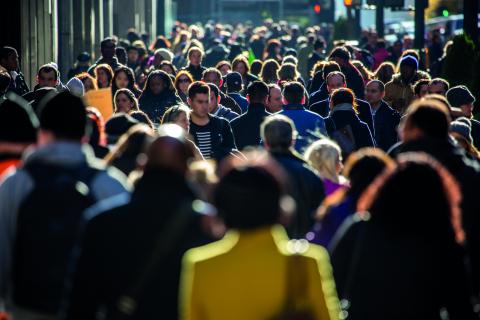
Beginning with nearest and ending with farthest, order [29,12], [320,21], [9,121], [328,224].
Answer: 1. [9,121]
2. [328,224]
3. [29,12]
4. [320,21]

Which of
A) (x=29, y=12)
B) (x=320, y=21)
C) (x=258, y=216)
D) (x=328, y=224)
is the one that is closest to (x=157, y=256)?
(x=258, y=216)

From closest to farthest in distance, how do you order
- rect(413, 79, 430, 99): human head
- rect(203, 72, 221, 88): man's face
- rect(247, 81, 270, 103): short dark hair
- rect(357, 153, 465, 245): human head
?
rect(357, 153, 465, 245): human head
rect(247, 81, 270, 103): short dark hair
rect(413, 79, 430, 99): human head
rect(203, 72, 221, 88): man's face

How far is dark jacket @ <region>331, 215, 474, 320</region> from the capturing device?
5906 mm

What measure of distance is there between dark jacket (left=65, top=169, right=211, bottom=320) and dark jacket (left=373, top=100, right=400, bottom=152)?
9.32 meters

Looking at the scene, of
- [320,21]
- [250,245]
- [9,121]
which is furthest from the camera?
[320,21]

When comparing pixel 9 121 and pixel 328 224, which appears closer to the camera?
pixel 9 121

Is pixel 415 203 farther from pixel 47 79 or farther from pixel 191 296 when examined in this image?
pixel 47 79

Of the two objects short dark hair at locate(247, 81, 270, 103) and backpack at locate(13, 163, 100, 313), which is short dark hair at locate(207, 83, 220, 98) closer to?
short dark hair at locate(247, 81, 270, 103)

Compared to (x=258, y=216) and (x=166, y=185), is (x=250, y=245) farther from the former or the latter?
(x=166, y=185)

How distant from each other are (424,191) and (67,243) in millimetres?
1440

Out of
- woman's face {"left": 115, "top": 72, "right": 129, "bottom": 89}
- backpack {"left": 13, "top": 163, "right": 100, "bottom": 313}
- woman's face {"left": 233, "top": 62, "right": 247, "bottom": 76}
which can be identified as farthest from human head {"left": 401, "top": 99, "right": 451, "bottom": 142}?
woman's face {"left": 233, "top": 62, "right": 247, "bottom": 76}

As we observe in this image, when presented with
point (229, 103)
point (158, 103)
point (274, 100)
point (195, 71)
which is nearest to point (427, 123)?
point (274, 100)

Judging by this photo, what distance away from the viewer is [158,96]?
15.6 metres

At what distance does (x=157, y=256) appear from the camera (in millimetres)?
5766
